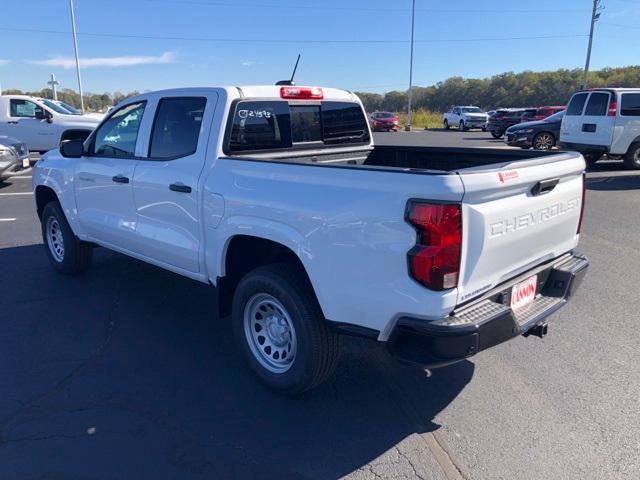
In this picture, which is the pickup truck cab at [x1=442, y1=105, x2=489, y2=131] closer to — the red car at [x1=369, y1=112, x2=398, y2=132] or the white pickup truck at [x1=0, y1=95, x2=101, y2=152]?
the red car at [x1=369, y1=112, x2=398, y2=132]

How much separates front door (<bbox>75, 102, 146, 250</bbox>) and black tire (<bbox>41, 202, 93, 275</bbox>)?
0.45 m

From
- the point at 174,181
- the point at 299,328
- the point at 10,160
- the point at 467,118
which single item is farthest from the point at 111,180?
the point at 467,118

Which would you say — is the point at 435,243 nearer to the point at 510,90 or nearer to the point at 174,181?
the point at 174,181

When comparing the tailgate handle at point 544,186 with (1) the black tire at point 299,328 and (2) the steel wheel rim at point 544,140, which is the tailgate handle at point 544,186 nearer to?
(1) the black tire at point 299,328

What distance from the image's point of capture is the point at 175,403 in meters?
3.44

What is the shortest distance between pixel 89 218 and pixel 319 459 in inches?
140

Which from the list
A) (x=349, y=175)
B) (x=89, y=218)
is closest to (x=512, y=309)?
(x=349, y=175)

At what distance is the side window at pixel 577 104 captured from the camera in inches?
552

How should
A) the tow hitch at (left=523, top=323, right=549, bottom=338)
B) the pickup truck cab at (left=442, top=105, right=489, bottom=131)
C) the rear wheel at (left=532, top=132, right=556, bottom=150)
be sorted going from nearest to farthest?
1. the tow hitch at (left=523, top=323, right=549, bottom=338)
2. the rear wheel at (left=532, top=132, right=556, bottom=150)
3. the pickup truck cab at (left=442, top=105, right=489, bottom=131)

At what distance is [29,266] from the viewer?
20.9 feet

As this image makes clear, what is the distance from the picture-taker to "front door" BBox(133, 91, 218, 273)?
12.8 ft

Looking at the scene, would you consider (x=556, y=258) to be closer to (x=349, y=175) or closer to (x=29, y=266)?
(x=349, y=175)

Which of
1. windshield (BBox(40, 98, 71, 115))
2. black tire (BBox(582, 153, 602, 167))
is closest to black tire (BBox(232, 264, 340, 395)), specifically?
black tire (BBox(582, 153, 602, 167))

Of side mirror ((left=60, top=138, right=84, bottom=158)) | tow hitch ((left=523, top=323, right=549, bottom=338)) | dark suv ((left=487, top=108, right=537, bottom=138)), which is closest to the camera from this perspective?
tow hitch ((left=523, top=323, right=549, bottom=338))
